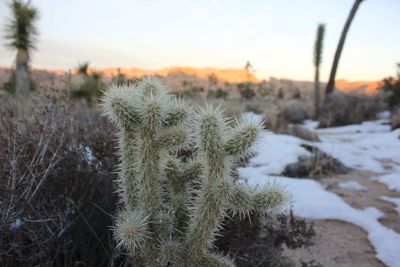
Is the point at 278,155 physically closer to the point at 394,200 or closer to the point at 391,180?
the point at 391,180

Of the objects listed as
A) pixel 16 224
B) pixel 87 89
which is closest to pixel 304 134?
pixel 16 224

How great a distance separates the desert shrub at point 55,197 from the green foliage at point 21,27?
502 inches

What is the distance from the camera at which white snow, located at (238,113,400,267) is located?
12.9ft

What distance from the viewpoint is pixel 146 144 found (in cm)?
198

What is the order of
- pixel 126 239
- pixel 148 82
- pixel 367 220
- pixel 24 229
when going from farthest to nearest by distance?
pixel 367 220 → pixel 24 229 → pixel 148 82 → pixel 126 239

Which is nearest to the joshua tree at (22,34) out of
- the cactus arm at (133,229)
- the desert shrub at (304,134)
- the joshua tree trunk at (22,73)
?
the joshua tree trunk at (22,73)

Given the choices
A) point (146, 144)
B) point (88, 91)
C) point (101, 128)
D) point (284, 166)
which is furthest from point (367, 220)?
point (88, 91)

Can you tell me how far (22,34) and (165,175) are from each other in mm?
14777

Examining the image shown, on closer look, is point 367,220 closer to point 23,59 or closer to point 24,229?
point 24,229

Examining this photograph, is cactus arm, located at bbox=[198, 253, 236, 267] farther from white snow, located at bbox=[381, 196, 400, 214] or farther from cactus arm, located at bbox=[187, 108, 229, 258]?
white snow, located at bbox=[381, 196, 400, 214]

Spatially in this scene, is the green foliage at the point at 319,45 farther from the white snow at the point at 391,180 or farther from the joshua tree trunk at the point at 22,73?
the white snow at the point at 391,180

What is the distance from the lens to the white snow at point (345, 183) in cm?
394

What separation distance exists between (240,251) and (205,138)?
53.1 inches

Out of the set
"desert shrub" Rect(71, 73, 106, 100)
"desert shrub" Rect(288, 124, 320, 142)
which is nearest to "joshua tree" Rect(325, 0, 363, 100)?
"desert shrub" Rect(288, 124, 320, 142)
